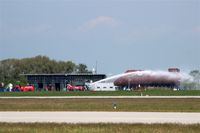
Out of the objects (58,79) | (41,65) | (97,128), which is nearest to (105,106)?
(97,128)

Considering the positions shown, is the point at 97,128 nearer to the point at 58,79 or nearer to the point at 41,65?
the point at 58,79

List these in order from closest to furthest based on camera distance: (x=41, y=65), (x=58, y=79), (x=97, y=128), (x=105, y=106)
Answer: (x=97, y=128) → (x=105, y=106) → (x=58, y=79) → (x=41, y=65)

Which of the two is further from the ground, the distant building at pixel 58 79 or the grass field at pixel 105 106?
the distant building at pixel 58 79

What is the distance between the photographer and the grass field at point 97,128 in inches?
828

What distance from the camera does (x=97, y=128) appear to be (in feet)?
71.5

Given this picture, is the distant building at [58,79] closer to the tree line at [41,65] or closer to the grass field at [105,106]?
the tree line at [41,65]

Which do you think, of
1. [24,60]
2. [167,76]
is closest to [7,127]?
[167,76]

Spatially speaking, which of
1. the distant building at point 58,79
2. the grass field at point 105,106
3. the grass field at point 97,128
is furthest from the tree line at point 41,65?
the grass field at point 97,128

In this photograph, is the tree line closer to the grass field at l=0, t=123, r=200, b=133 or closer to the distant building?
the distant building

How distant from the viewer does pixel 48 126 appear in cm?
2280

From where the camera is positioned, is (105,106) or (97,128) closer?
(97,128)

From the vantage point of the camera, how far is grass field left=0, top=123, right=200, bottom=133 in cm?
2103

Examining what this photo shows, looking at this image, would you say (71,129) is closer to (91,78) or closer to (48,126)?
(48,126)

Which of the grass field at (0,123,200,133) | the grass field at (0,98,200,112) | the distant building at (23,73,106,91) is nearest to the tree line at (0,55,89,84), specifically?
the distant building at (23,73,106,91)
